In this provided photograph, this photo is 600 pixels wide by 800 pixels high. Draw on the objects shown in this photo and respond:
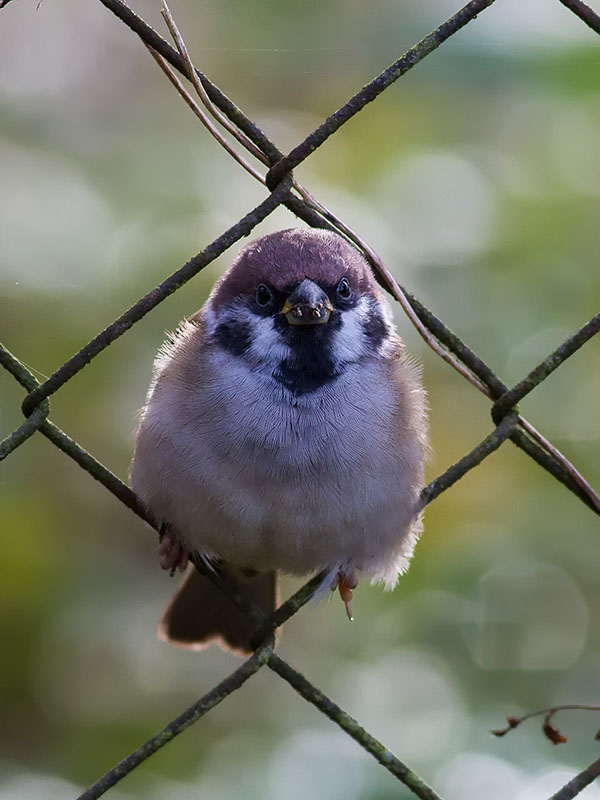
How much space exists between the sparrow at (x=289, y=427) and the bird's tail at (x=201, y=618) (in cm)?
→ 30

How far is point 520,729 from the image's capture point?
2.80 metres

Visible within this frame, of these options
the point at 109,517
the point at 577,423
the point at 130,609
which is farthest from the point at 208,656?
the point at 577,423

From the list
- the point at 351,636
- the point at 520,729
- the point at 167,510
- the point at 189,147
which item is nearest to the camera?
the point at 167,510

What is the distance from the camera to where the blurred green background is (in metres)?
2.73

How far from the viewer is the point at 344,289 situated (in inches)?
91.2

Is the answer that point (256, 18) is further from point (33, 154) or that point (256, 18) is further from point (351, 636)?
point (351, 636)

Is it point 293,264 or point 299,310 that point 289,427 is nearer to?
point 299,310

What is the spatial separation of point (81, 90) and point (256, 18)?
1.74 ft

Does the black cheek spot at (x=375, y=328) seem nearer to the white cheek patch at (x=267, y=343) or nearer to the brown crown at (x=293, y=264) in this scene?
the brown crown at (x=293, y=264)

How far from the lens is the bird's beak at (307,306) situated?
7.15 feet

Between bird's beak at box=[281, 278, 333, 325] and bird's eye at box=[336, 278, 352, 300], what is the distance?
5cm

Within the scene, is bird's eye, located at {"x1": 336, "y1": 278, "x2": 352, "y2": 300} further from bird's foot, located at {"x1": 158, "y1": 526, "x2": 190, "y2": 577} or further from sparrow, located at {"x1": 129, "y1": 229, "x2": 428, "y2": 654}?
bird's foot, located at {"x1": 158, "y1": 526, "x2": 190, "y2": 577}

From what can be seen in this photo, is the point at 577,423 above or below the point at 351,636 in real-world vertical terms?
above

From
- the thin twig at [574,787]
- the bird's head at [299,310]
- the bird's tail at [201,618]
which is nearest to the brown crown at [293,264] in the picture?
the bird's head at [299,310]
